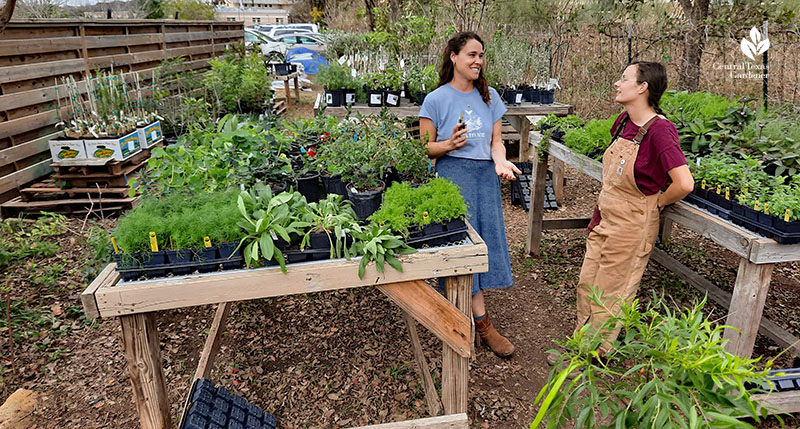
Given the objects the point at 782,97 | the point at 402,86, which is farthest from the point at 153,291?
the point at 782,97

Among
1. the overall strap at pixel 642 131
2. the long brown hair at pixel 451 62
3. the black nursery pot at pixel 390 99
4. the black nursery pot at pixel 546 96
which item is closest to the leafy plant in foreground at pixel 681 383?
the overall strap at pixel 642 131

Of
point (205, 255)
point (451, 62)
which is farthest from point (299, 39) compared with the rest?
point (205, 255)

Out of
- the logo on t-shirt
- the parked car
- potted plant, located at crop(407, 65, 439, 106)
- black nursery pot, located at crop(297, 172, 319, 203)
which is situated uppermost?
the parked car

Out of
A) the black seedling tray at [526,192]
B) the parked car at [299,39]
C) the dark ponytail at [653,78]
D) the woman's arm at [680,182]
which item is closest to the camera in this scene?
the woman's arm at [680,182]

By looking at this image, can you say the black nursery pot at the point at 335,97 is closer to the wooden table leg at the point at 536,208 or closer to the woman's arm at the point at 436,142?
the wooden table leg at the point at 536,208

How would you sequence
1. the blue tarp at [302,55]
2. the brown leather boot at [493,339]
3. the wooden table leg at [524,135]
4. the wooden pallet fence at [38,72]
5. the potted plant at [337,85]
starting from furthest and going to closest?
the blue tarp at [302,55]
the wooden table leg at [524,135]
the potted plant at [337,85]
the wooden pallet fence at [38,72]
the brown leather boot at [493,339]

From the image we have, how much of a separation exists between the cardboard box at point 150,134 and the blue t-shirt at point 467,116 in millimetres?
4138

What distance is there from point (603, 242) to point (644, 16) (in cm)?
890

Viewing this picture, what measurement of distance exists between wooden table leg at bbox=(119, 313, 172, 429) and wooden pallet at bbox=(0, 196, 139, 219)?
134 inches

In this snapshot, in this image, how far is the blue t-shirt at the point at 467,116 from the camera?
272cm

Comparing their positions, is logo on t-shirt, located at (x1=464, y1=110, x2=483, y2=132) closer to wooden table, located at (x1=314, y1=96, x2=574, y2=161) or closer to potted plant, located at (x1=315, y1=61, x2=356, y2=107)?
wooden table, located at (x1=314, y1=96, x2=574, y2=161)

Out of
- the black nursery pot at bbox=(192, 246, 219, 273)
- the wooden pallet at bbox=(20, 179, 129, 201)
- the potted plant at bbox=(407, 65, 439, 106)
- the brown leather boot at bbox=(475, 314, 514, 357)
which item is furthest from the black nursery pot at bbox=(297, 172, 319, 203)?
the wooden pallet at bbox=(20, 179, 129, 201)

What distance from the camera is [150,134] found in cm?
577

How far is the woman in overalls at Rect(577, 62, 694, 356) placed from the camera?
2416 millimetres
